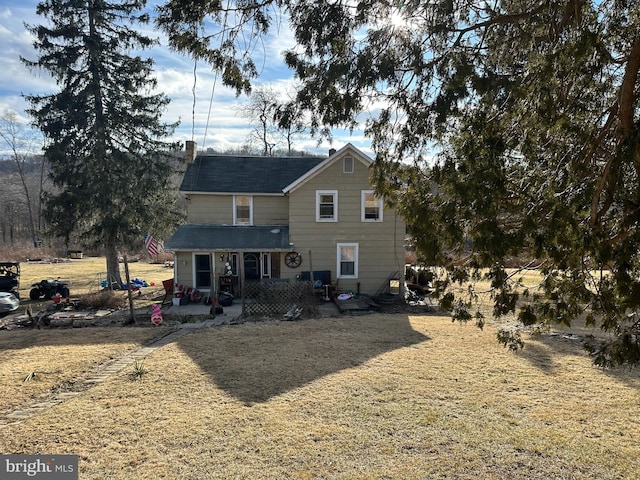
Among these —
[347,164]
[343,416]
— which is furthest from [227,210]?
[343,416]

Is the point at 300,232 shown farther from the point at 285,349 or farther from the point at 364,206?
the point at 285,349

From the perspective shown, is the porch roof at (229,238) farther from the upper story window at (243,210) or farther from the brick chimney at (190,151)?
the brick chimney at (190,151)

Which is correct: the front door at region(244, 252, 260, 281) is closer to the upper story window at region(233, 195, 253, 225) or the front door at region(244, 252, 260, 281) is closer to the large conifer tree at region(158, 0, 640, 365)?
the upper story window at region(233, 195, 253, 225)

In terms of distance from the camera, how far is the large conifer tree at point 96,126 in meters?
19.2

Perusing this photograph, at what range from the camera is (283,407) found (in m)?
6.77

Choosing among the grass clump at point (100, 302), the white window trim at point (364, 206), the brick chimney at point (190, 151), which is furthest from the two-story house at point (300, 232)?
the grass clump at point (100, 302)

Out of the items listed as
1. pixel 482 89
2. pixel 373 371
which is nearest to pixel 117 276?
pixel 373 371

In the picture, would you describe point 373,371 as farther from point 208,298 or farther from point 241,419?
point 208,298

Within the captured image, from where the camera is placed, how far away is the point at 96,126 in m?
19.3

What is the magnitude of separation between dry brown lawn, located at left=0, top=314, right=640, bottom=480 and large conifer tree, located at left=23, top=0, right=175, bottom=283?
1086 cm

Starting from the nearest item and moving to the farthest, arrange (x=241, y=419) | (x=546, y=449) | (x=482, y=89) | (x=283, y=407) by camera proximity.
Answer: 1. (x=482, y=89)
2. (x=546, y=449)
3. (x=241, y=419)
4. (x=283, y=407)

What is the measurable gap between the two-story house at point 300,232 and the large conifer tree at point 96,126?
13.4ft

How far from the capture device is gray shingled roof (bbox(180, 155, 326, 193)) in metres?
18.8

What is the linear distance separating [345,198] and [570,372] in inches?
449
